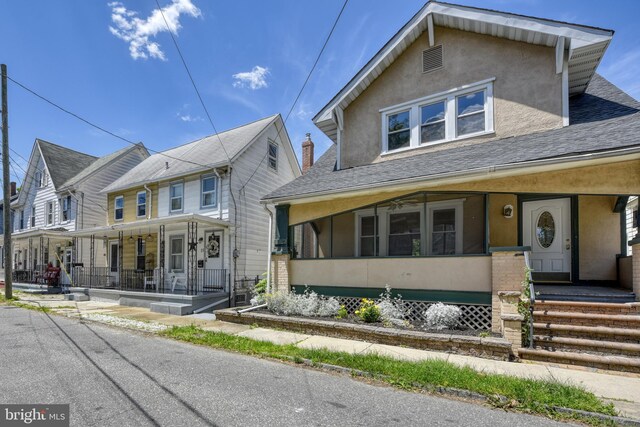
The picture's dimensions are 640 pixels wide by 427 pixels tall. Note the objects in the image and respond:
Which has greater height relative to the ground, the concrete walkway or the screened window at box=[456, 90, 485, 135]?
the screened window at box=[456, 90, 485, 135]

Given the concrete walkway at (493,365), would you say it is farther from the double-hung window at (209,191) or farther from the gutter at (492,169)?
the double-hung window at (209,191)

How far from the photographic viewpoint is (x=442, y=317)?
7434mm

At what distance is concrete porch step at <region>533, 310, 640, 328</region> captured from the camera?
6086 millimetres

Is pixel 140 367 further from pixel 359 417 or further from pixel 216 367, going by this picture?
pixel 359 417

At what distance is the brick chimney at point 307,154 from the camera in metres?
17.0

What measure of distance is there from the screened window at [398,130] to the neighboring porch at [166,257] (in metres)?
7.16

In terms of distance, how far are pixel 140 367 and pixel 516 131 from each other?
971 centimetres

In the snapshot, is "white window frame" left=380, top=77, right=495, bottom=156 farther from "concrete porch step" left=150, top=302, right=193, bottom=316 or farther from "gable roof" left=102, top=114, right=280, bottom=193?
"concrete porch step" left=150, top=302, right=193, bottom=316

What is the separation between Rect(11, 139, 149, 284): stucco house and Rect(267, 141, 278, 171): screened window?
1083cm

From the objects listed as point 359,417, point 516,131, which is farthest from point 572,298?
point 359,417

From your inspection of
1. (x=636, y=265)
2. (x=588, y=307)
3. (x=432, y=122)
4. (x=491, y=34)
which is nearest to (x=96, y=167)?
(x=432, y=122)

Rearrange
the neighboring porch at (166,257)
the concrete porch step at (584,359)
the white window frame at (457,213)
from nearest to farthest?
1. the concrete porch step at (584,359)
2. the white window frame at (457,213)
3. the neighboring porch at (166,257)

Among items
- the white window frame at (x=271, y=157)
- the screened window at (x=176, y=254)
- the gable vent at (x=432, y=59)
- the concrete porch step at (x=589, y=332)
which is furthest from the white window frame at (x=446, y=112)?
the screened window at (x=176, y=254)

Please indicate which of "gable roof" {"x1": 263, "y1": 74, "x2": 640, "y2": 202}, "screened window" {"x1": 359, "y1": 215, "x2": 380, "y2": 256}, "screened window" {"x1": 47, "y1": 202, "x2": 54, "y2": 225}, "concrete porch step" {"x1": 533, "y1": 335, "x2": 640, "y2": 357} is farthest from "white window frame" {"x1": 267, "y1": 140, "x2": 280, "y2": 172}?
"screened window" {"x1": 47, "y1": 202, "x2": 54, "y2": 225}
